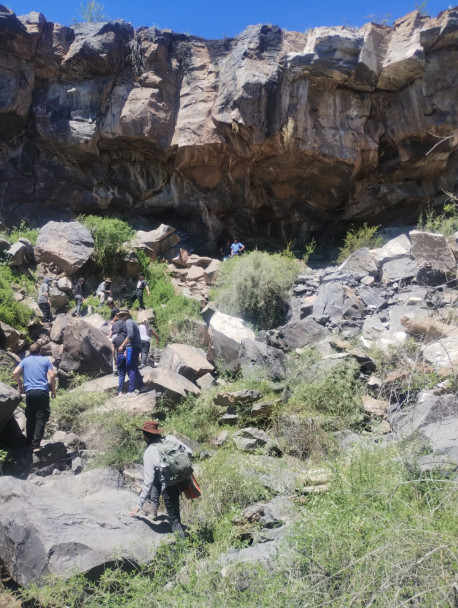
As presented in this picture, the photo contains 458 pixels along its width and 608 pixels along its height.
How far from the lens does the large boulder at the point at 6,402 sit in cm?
593

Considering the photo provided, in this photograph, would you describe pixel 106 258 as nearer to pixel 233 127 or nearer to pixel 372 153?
pixel 233 127

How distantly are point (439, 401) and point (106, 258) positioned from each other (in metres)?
10.2

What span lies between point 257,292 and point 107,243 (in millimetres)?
4645

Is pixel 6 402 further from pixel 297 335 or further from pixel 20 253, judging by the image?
pixel 20 253

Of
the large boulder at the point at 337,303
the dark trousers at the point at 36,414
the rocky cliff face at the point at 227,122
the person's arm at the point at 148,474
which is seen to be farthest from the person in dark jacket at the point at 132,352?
A: the rocky cliff face at the point at 227,122

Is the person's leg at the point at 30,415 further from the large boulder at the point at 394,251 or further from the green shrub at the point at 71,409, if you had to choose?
the large boulder at the point at 394,251

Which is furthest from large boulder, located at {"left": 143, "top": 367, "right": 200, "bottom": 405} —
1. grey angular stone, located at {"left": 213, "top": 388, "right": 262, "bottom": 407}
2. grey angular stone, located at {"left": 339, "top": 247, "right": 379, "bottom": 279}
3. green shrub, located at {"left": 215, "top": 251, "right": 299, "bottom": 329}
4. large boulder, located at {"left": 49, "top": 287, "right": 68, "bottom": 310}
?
grey angular stone, located at {"left": 339, "top": 247, "right": 379, "bottom": 279}

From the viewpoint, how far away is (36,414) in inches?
246

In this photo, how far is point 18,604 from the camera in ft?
12.9

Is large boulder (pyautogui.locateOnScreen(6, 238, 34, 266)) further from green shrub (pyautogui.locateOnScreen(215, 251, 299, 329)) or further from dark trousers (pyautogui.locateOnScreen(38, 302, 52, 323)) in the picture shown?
green shrub (pyautogui.locateOnScreen(215, 251, 299, 329))

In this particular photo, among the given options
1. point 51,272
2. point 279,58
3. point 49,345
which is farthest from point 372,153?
point 49,345

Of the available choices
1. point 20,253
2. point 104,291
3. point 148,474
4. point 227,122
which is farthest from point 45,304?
point 148,474

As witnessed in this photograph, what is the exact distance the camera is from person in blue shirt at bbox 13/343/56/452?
20.2ft

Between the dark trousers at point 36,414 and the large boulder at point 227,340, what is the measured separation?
358 cm
